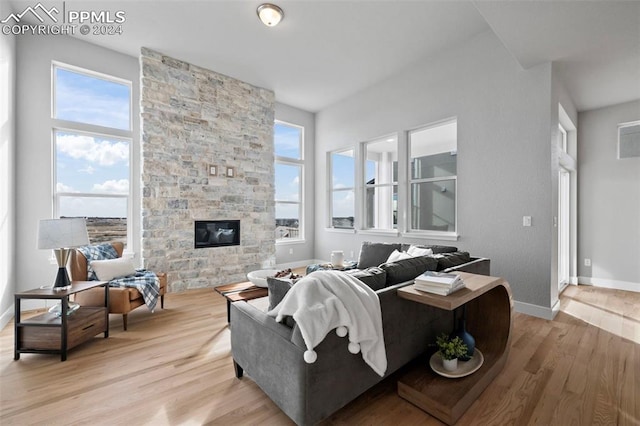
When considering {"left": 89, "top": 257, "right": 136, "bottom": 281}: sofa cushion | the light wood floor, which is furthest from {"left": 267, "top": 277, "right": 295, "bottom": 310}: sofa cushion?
{"left": 89, "top": 257, "right": 136, "bottom": 281}: sofa cushion

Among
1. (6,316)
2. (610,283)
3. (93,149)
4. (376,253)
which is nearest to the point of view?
(6,316)

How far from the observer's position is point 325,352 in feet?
4.92

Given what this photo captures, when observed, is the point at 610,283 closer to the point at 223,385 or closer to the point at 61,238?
the point at 223,385

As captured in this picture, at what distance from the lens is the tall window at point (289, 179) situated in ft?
20.0

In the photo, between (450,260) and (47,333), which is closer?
(47,333)

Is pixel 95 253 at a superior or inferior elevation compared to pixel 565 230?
inferior

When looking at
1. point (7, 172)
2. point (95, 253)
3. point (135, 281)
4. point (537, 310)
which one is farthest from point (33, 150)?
point (537, 310)

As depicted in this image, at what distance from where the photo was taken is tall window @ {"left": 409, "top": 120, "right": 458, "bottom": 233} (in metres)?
4.19

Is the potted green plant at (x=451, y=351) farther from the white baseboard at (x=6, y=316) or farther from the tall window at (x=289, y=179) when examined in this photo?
the tall window at (x=289, y=179)

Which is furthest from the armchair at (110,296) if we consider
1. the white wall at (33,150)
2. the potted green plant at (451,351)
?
the potted green plant at (451,351)

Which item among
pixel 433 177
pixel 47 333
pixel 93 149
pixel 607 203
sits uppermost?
pixel 93 149

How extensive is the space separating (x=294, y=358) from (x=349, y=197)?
4.65 meters

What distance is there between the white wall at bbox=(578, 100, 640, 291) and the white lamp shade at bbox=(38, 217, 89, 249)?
6.87 metres

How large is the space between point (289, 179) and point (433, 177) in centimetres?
305
